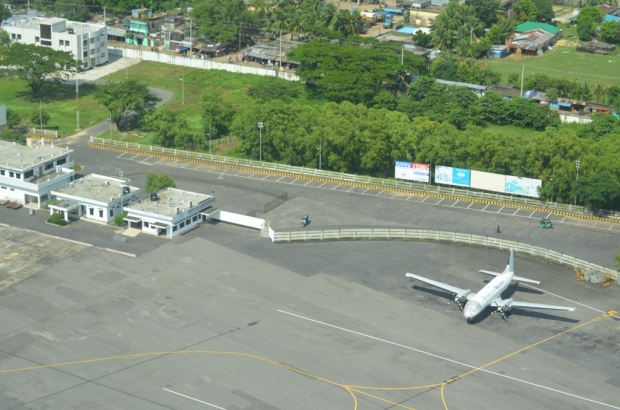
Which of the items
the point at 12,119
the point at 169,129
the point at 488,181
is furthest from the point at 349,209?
the point at 12,119

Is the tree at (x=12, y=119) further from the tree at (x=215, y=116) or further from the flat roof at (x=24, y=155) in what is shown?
the tree at (x=215, y=116)

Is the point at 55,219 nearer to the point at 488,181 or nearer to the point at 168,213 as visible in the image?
the point at 168,213

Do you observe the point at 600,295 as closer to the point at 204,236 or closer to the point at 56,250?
the point at 204,236

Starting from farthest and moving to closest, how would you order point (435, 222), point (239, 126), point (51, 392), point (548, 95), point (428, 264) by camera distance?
point (548, 95), point (239, 126), point (435, 222), point (428, 264), point (51, 392)

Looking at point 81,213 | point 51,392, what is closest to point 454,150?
point 81,213

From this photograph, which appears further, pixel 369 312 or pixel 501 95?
pixel 501 95

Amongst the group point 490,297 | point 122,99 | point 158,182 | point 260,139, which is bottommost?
point 490,297

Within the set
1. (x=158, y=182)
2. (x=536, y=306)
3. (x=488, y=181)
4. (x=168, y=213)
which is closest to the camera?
(x=536, y=306)
